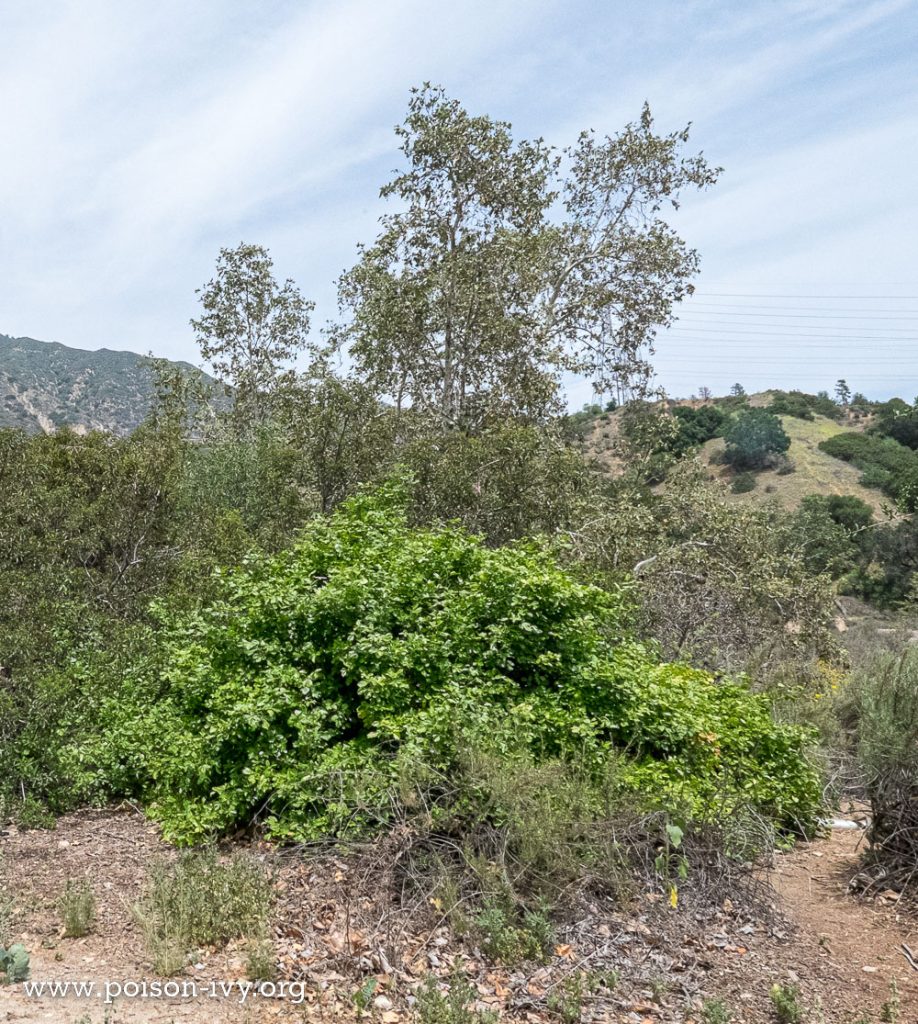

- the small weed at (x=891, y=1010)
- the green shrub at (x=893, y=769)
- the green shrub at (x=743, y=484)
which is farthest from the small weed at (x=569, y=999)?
the green shrub at (x=743, y=484)

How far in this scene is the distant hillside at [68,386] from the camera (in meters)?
59.9

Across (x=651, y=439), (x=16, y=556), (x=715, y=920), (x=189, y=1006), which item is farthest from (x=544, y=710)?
(x=651, y=439)

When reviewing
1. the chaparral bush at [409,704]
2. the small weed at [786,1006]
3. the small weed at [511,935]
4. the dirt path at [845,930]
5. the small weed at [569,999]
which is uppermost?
the chaparral bush at [409,704]

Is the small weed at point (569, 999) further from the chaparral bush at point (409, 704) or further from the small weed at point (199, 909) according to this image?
the small weed at point (199, 909)

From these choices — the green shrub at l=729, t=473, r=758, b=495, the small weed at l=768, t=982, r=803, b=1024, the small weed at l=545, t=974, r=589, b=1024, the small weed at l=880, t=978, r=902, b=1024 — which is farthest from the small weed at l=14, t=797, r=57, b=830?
the green shrub at l=729, t=473, r=758, b=495

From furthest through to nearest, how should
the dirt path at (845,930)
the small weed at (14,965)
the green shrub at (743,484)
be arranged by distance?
the green shrub at (743,484), the dirt path at (845,930), the small weed at (14,965)

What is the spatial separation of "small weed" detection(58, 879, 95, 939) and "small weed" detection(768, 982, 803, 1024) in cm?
337

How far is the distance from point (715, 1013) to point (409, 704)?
2334 millimetres

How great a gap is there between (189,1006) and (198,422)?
18905mm

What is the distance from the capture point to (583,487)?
509 inches

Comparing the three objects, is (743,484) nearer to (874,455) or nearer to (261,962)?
(874,455)

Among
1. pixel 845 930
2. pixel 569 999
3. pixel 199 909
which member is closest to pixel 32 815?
pixel 199 909

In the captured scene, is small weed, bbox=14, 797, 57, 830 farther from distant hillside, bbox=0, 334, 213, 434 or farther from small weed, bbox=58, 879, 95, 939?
distant hillside, bbox=0, 334, 213, 434

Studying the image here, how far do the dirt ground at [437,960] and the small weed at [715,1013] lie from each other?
0.03 meters
